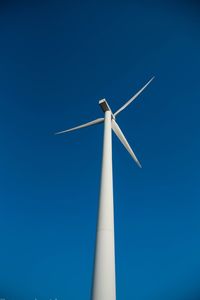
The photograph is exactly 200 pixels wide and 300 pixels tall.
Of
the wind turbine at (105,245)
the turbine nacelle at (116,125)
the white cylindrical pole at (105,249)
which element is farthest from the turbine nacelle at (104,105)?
the white cylindrical pole at (105,249)

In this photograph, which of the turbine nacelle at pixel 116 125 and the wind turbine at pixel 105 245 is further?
the turbine nacelle at pixel 116 125

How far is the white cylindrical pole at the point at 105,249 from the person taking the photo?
7.08 metres

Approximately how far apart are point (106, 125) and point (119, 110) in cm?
633

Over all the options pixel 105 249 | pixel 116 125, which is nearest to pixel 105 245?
pixel 105 249

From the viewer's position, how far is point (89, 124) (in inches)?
782

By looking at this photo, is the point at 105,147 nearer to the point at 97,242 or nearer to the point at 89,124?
the point at 97,242

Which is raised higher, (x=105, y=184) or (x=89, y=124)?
(x=89, y=124)

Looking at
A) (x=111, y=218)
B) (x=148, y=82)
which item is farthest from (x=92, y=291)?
(x=148, y=82)

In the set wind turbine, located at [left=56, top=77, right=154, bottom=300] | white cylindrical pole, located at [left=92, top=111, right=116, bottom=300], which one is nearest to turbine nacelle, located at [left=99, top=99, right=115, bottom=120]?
wind turbine, located at [left=56, top=77, right=154, bottom=300]

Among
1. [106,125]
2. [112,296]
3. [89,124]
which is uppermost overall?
[89,124]

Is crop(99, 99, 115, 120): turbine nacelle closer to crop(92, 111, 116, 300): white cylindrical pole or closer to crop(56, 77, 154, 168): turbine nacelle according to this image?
crop(56, 77, 154, 168): turbine nacelle

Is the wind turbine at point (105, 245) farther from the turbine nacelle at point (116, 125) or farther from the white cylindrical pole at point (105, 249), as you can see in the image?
the turbine nacelle at point (116, 125)

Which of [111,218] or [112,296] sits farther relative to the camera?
[111,218]

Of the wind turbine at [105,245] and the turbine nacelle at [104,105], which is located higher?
the turbine nacelle at [104,105]
